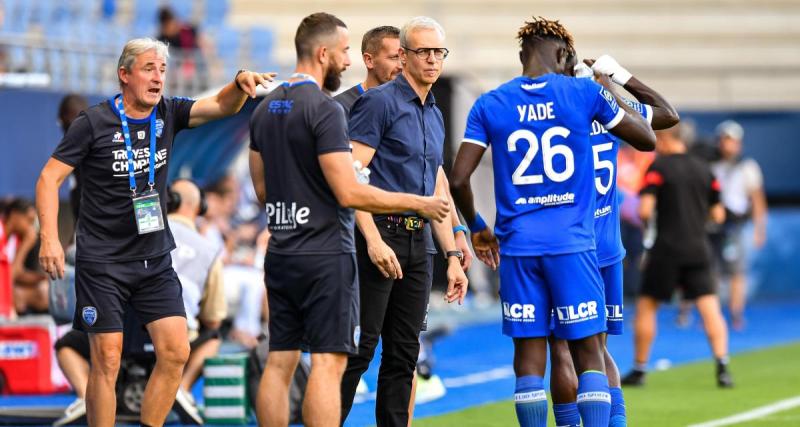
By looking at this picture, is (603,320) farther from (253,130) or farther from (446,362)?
(446,362)

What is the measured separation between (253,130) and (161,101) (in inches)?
39.0

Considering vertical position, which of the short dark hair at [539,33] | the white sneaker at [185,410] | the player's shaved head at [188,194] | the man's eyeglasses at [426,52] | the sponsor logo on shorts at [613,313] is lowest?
the white sneaker at [185,410]

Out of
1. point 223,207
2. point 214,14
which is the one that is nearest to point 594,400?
point 223,207

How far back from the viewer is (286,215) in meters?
6.57

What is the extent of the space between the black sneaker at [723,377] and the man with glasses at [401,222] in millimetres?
4848

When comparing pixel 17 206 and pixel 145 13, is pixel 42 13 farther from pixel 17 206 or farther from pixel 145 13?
Result: pixel 17 206

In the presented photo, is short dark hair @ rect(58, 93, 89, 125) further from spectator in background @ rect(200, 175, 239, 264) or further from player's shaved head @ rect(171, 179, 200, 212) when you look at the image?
spectator in background @ rect(200, 175, 239, 264)

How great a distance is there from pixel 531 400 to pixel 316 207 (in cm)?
148

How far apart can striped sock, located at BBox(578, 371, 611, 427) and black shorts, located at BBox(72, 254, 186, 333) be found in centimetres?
215

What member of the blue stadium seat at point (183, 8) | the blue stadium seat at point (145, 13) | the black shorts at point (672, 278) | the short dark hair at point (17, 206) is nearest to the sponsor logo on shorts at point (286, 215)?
the black shorts at point (672, 278)

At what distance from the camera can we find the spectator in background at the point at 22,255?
12805 mm

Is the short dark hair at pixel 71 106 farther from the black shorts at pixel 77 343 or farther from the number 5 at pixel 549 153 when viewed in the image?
the number 5 at pixel 549 153

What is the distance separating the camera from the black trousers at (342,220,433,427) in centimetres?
723

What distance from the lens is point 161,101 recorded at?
24.6ft
